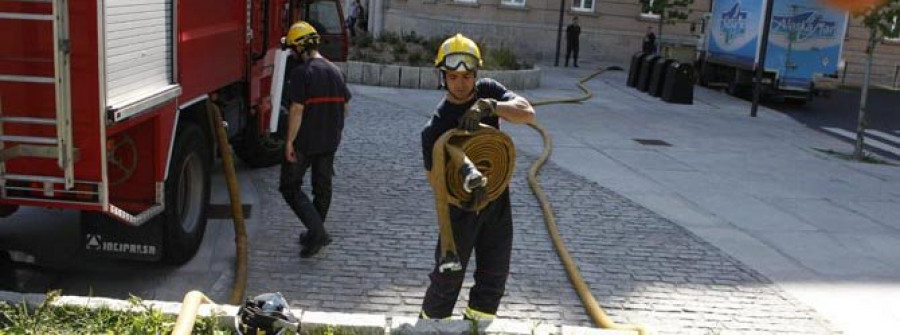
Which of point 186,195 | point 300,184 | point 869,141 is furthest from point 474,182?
point 869,141

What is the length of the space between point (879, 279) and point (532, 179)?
11.6ft

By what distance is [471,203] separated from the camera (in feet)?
13.7

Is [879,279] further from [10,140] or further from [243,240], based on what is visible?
[10,140]

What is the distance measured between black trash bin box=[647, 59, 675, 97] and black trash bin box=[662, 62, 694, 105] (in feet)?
1.78

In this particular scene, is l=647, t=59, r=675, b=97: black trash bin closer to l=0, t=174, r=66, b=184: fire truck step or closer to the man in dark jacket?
the man in dark jacket

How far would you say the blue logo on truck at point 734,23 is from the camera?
22.7 meters

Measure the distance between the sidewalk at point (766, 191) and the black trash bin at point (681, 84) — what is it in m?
1.75

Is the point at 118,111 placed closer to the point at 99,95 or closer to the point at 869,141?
the point at 99,95

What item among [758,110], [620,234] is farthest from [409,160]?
[758,110]

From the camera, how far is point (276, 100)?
8.01 metres

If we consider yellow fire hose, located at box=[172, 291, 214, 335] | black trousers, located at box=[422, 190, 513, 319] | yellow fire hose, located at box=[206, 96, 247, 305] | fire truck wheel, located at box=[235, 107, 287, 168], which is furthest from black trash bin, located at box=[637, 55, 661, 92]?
yellow fire hose, located at box=[172, 291, 214, 335]

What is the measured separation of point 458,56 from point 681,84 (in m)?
15.6

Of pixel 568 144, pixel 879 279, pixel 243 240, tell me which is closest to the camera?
pixel 243 240

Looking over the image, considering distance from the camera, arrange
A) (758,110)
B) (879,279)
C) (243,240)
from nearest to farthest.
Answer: (243,240), (879,279), (758,110)
